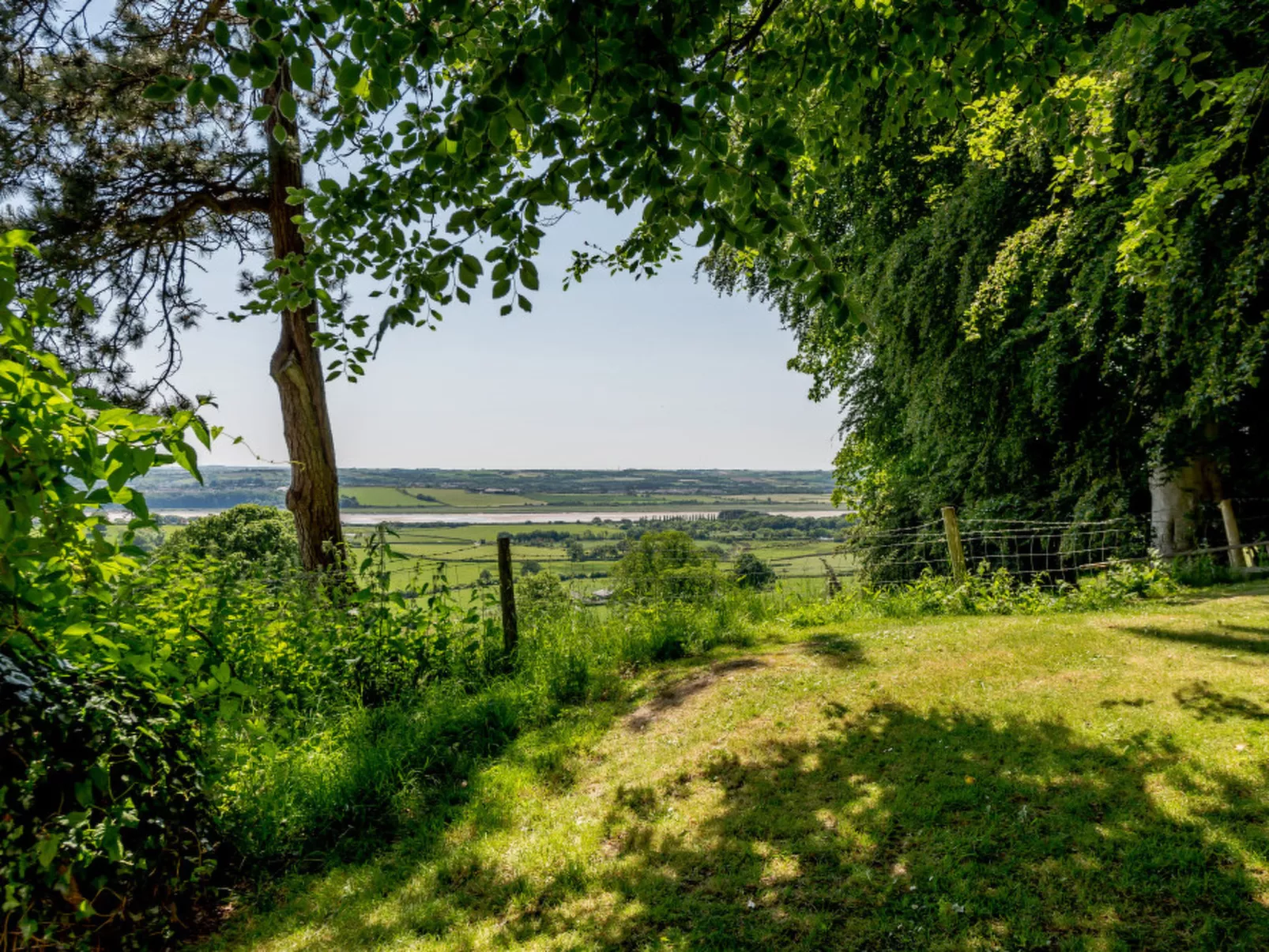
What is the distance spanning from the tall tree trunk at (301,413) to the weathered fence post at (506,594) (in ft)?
7.43

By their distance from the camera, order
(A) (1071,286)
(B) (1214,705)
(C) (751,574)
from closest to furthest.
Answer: (B) (1214,705) → (C) (751,574) → (A) (1071,286)

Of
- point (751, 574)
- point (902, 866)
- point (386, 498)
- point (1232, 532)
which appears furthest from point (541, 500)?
point (902, 866)

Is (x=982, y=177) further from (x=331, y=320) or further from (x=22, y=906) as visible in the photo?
(x=22, y=906)

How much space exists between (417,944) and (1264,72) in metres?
7.86

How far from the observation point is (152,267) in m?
8.02

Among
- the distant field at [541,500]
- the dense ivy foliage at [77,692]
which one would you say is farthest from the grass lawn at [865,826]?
the distant field at [541,500]

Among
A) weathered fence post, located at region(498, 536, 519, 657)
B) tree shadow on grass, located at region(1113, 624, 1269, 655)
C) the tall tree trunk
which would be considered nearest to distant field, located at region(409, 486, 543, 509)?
the tall tree trunk

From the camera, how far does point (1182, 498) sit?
9.48 m

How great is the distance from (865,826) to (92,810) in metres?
3.32

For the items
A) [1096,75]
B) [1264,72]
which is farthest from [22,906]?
[1096,75]

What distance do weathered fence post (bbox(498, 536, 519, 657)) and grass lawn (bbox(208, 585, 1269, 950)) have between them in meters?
1.29

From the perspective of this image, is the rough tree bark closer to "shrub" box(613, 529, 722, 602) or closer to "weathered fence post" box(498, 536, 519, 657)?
"shrub" box(613, 529, 722, 602)

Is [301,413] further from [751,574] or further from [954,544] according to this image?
[954,544]

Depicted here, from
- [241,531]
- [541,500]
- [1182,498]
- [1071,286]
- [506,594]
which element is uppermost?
[1071,286]
